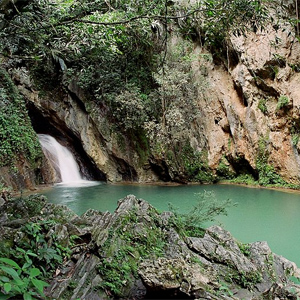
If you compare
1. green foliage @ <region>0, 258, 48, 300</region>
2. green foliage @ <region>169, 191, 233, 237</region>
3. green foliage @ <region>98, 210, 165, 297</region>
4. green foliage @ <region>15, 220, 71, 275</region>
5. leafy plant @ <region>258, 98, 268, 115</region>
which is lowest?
green foliage @ <region>169, 191, 233, 237</region>

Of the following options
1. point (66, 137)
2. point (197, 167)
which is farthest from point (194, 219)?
point (66, 137)

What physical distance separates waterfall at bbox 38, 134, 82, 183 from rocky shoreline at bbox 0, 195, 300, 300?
9251 mm

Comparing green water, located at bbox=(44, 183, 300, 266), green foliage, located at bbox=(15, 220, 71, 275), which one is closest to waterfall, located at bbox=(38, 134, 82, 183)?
green water, located at bbox=(44, 183, 300, 266)

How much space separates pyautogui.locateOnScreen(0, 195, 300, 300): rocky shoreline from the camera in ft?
7.23

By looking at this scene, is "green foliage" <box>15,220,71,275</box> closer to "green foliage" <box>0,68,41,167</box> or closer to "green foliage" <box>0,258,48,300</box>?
"green foliage" <box>0,258,48,300</box>

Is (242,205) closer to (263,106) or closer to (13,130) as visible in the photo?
(263,106)

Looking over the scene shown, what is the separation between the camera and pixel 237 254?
3.29 meters

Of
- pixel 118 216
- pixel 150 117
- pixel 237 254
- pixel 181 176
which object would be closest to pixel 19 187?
pixel 150 117

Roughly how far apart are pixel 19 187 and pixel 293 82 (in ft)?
36.4

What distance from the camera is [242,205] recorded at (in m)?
7.77

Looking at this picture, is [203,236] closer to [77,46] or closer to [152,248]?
[152,248]

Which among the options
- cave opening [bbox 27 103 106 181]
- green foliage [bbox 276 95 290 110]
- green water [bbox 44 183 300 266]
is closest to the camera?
green water [bbox 44 183 300 266]

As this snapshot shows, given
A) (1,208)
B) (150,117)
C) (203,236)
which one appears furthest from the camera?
(150,117)

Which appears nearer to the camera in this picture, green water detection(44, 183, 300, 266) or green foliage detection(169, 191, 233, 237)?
green foliage detection(169, 191, 233, 237)
